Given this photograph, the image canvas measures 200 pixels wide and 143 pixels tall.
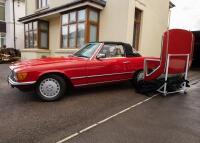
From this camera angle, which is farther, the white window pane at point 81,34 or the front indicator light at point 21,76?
the white window pane at point 81,34

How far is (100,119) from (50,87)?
5.40 ft

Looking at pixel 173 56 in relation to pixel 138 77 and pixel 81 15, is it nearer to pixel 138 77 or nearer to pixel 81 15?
pixel 138 77

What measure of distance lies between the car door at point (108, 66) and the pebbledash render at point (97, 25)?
4.41 metres

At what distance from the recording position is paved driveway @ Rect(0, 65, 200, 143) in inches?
109

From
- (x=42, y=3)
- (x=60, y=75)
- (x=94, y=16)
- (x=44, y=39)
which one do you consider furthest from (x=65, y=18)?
(x=60, y=75)

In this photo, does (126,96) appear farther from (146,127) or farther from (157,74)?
(146,127)

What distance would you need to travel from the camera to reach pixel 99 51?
16.9 ft

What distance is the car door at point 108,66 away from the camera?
194 inches

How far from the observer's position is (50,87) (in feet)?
14.4

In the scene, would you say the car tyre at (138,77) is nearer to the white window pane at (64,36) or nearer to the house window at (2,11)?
the white window pane at (64,36)

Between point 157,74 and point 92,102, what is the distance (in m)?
2.11

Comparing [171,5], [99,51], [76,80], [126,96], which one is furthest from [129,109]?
[171,5]

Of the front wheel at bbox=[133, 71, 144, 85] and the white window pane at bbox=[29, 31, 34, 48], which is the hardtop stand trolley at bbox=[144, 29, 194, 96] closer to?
the front wheel at bbox=[133, 71, 144, 85]

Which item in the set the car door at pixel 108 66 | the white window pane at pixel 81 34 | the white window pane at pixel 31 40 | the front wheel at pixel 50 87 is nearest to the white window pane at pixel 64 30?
the white window pane at pixel 81 34
